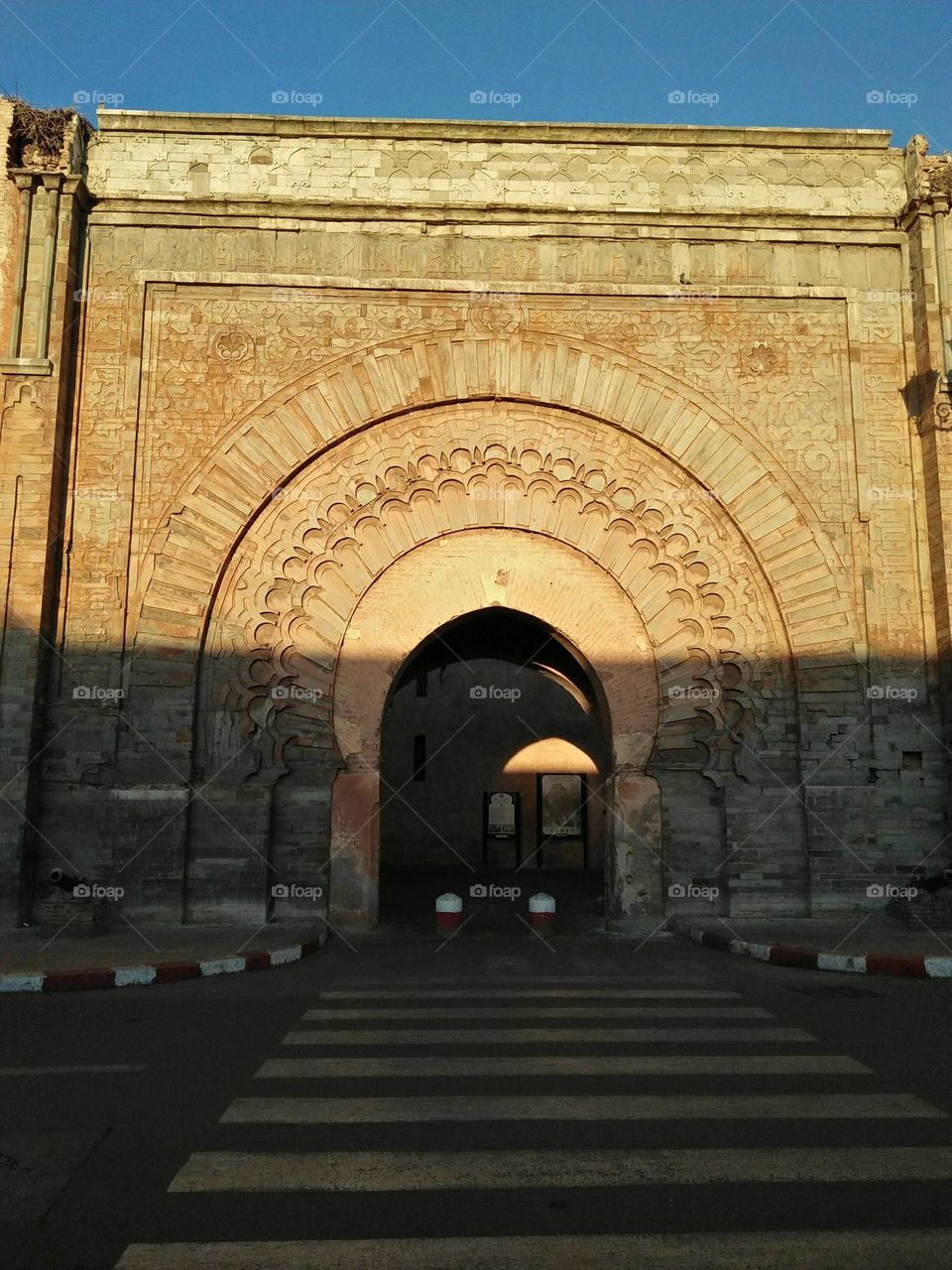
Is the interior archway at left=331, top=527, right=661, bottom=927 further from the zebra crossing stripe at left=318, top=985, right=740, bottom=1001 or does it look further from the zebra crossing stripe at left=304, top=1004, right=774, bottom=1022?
the zebra crossing stripe at left=304, top=1004, right=774, bottom=1022

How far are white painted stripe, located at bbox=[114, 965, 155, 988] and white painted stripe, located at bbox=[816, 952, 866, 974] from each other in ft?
16.2

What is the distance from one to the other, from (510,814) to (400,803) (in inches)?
95.0

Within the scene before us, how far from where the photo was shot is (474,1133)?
139 inches

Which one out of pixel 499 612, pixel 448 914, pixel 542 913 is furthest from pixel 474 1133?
pixel 499 612

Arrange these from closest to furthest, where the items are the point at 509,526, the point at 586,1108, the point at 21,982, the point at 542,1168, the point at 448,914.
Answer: the point at 542,1168 < the point at 586,1108 < the point at 21,982 < the point at 448,914 < the point at 509,526

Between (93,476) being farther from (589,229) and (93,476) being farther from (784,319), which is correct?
(784,319)

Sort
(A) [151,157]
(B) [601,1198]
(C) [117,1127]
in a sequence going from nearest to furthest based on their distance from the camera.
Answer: (B) [601,1198] < (C) [117,1127] < (A) [151,157]

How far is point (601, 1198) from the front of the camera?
2.98 metres

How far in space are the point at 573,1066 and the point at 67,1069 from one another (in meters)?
2.25

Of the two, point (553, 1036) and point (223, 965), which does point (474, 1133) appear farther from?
point (223, 965)

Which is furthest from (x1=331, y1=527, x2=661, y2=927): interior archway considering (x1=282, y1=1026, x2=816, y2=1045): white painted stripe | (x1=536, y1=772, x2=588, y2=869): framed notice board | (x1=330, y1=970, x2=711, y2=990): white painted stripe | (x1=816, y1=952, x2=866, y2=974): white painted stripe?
(x1=536, y1=772, x2=588, y2=869): framed notice board

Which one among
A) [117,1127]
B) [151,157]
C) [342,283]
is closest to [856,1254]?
[117,1127]

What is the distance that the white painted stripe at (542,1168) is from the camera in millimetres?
3080

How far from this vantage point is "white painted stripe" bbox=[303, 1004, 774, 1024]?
564 cm
